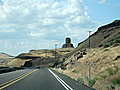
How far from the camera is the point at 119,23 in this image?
103938 mm

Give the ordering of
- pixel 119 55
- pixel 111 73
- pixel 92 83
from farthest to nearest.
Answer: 1. pixel 119 55
2. pixel 111 73
3. pixel 92 83

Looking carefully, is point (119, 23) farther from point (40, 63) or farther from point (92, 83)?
point (92, 83)

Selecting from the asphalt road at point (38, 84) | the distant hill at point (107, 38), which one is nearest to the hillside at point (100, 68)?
the distant hill at point (107, 38)

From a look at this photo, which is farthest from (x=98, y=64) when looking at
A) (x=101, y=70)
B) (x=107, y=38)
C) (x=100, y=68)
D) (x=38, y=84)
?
(x=107, y=38)

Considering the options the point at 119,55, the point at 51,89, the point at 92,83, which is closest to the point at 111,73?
the point at 92,83

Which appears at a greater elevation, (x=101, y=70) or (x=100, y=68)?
(x=100, y=68)

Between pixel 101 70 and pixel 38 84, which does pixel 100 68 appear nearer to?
pixel 101 70

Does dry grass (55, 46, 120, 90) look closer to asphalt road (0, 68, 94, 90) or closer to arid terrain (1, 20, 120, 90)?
arid terrain (1, 20, 120, 90)

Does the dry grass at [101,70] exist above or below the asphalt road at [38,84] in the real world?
above

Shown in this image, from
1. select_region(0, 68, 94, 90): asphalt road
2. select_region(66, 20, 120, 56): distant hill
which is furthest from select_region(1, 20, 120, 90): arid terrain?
select_region(0, 68, 94, 90): asphalt road

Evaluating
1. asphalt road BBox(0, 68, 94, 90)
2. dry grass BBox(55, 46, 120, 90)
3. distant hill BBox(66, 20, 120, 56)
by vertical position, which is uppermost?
distant hill BBox(66, 20, 120, 56)

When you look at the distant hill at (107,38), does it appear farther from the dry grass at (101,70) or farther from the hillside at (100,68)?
the dry grass at (101,70)

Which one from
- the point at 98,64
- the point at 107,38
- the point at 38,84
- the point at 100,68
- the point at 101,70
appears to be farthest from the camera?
the point at 107,38

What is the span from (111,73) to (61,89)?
7253mm
